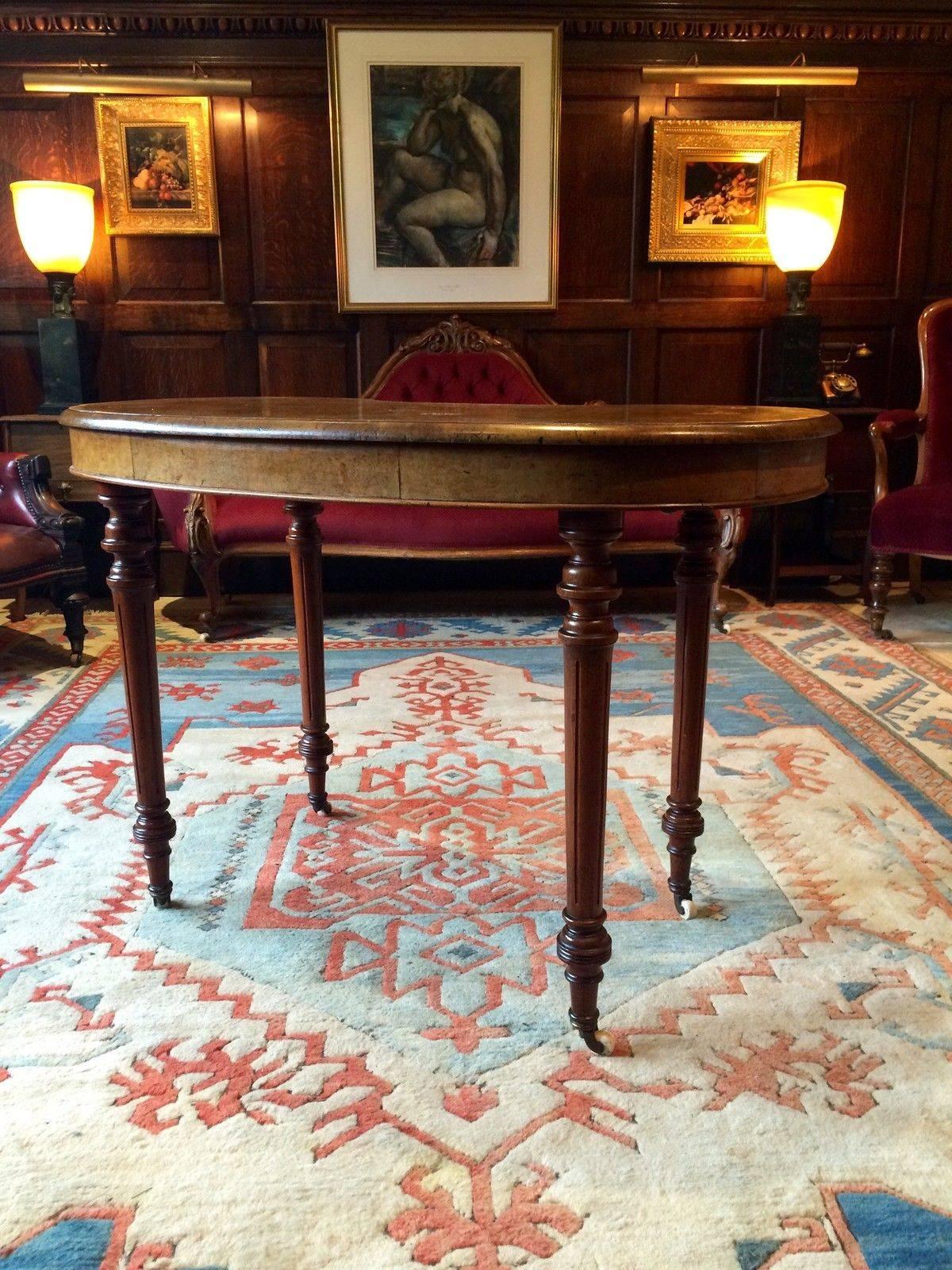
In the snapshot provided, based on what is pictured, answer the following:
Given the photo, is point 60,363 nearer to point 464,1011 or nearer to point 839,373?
point 839,373

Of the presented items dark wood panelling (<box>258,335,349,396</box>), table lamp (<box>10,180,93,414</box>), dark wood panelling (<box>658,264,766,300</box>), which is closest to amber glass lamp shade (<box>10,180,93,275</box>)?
table lamp (<box>10,180,93,414</box>)

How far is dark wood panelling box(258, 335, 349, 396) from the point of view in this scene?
448 centimetres

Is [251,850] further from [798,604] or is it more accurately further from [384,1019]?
[798,604]

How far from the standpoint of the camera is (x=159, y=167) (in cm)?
431

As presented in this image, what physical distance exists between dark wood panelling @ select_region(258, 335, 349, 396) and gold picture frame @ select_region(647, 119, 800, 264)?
4.84 ft

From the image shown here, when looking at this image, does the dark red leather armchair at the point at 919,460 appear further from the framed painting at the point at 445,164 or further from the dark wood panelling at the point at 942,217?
the framed painting at the point at 445,164

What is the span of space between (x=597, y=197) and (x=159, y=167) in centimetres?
189

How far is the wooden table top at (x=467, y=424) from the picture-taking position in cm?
119

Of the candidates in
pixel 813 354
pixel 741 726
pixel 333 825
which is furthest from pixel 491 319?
pixel 333 825

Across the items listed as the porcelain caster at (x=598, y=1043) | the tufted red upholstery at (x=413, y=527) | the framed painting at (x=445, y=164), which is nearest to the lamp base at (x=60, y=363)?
the tufted red upholstery at (x=413, y=527)

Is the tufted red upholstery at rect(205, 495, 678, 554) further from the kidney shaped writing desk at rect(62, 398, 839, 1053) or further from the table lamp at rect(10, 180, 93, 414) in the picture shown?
the kidney shaped writing desk at rect(62, 398, 839, 1053)

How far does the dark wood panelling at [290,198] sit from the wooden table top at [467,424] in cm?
298

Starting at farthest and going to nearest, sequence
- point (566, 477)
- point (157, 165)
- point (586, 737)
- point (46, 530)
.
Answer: point (157, 165) < point (46, 530) < point (586, 737) < point (566, 477)

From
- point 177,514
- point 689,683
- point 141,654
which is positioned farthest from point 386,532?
point 689,683
